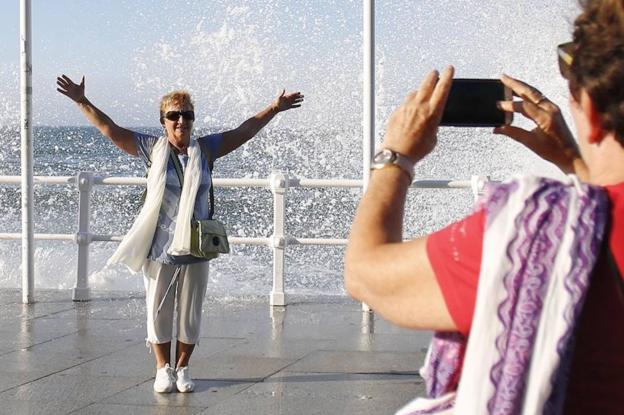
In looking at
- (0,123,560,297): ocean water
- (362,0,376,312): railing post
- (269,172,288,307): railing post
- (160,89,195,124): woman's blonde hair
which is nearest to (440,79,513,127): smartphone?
(160,89,195,124): woman's blonde hair

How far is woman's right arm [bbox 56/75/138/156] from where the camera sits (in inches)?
287

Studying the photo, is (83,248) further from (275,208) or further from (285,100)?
(285,100)

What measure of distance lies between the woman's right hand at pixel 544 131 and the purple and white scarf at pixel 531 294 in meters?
0.59

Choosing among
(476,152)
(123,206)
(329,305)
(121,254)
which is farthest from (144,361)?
(123,206)

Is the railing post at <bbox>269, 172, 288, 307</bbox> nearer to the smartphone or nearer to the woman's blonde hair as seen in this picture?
the woman's blonde hair

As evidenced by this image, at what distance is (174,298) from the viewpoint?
736cm

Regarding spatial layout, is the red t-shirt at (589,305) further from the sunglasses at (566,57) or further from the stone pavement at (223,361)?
the stone pavement at (223,361)

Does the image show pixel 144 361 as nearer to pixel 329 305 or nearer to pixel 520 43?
pixel 329 305

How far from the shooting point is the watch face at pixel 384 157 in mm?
2256

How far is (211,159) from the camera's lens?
745 centimetres

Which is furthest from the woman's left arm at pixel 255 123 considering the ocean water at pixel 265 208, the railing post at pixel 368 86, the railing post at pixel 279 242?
the ocean water at pixel 265 208

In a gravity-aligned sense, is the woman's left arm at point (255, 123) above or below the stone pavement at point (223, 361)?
above

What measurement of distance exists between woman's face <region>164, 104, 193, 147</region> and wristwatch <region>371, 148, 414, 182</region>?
16.7 ft

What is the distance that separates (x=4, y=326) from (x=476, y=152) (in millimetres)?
18800
